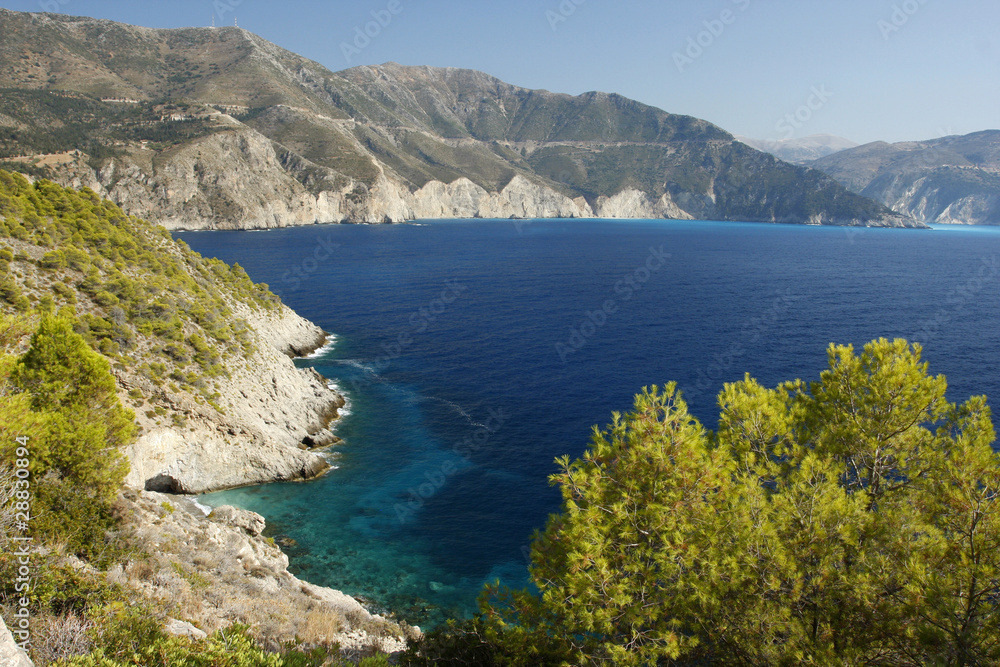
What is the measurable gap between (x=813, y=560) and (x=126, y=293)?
41604 mm

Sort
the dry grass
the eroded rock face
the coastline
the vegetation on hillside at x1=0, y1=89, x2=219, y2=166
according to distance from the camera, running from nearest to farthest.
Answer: the dry grass
the coastline
the vegetation on hillside at x1=0, y1=89, x2=219, y2=166
the eroded rock face

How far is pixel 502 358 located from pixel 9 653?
4847 cm

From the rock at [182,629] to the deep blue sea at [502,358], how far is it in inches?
439

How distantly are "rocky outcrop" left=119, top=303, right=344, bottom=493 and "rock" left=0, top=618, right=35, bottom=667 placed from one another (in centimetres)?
1929

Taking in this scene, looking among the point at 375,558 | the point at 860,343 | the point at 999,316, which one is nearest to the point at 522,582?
the point at 375,558

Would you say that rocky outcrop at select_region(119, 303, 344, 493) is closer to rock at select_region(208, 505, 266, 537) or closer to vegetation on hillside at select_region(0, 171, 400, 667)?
vegetation on hillside at select_region(0, 171, 400, 667)

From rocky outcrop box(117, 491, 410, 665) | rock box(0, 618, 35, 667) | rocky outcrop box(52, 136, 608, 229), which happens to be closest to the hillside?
rocky outcrop box(117, 491, 410, 665)

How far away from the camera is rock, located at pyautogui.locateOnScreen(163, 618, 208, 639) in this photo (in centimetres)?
1349

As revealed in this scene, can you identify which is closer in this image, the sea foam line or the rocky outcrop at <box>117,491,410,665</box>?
the rocky outcrop at <box>117,491,410,665</box>

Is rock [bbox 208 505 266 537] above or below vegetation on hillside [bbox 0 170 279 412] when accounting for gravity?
below

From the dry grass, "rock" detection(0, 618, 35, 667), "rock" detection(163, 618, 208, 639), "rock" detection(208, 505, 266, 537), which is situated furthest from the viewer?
"rock" detection(208, 505, 266, 537)

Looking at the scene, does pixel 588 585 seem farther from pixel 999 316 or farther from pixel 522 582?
pixel 999 316

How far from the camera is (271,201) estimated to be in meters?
191

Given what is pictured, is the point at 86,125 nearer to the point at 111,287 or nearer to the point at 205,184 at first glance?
the point at 205,184
